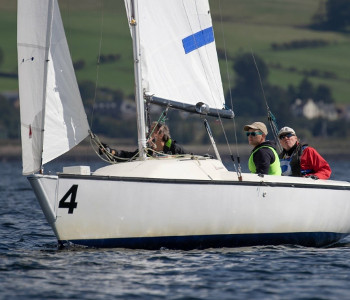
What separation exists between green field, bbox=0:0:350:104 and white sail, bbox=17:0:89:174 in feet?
316

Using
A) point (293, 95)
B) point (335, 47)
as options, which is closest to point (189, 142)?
point (293, 95)

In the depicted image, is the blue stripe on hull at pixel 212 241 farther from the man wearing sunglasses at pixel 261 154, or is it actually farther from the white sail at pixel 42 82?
the white sail at pixel 42 82

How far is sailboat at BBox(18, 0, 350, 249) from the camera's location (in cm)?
1280

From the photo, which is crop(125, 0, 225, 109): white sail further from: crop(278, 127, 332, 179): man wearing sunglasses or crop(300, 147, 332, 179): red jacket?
crop(300, 147, 332, 179): red jacket

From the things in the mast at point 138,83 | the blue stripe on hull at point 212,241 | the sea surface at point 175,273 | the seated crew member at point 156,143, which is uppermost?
the mast at point 138,83

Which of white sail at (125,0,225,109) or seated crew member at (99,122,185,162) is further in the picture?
white sail at (125,0,225,109)

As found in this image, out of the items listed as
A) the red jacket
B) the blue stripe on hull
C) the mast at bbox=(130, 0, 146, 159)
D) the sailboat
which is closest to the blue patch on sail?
the sailboat

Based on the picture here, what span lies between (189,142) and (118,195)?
11177cm

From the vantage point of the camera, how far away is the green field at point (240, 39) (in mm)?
118938

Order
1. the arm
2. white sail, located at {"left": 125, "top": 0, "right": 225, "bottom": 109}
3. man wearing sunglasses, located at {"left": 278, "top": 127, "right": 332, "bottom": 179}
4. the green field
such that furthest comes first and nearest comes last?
the green field < man wearing sunglasses, located at {"left": 278, "top": 127, "right": 332, "bottom": 179} < white sail, located at {"left": 125, "top": 0, "right": 225, "bottom": 109} < the arm

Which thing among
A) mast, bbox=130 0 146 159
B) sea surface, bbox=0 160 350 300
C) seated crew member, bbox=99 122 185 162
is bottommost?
sea surface, bbox=0 160 350 300

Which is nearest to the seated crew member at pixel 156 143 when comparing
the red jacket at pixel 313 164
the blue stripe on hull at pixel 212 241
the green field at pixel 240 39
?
the blue stripe on hull at pixel 212 241

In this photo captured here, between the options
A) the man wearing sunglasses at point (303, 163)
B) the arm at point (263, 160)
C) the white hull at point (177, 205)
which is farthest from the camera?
the man wearing sunglasses at point (303, 163)

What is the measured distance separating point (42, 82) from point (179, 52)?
274 centimetres
